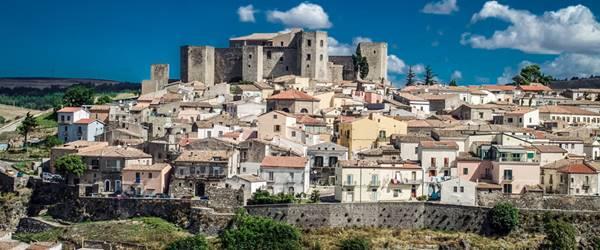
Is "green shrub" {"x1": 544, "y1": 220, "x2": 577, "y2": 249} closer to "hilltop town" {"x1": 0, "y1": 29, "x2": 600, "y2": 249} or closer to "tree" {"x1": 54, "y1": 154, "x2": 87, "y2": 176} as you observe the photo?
"hilltop town" {"x1": 0, "y1": 29, "x2": 600, "y2": 249}

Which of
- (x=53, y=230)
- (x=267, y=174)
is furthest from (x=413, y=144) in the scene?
(x=53, y=230)

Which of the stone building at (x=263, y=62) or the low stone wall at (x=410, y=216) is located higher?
the stone building at (x=263, y=62)

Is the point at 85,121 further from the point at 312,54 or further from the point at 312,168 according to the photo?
the point at 312,54

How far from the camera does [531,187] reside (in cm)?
4425

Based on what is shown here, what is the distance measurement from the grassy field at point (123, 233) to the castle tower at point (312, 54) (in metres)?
36.9

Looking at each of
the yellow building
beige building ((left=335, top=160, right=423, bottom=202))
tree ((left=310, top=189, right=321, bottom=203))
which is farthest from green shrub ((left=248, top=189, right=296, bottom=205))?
the yellow building

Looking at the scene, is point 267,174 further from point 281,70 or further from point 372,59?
point 372,59

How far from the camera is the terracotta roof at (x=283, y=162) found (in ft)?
145

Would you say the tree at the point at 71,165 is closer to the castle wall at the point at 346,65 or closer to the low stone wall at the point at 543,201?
the low stone wall at the point at 543,201

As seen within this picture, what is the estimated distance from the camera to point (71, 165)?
45.5 metres

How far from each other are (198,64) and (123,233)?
3898 cm

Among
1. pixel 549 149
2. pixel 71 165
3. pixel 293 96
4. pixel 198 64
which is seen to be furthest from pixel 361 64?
pixel 71 165

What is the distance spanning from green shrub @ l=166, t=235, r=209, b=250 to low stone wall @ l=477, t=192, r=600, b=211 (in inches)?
557

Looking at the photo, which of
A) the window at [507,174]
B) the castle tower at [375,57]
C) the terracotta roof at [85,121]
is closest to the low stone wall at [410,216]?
the window at [507,174]
